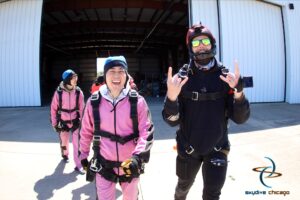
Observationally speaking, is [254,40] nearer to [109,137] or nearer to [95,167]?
[109,137]

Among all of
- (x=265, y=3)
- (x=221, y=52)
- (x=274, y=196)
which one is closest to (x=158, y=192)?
(x=274, y=196)

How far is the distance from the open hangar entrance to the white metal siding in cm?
232

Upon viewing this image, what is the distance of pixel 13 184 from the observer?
16.4 feet

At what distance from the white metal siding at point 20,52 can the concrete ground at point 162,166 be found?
16.7 feet

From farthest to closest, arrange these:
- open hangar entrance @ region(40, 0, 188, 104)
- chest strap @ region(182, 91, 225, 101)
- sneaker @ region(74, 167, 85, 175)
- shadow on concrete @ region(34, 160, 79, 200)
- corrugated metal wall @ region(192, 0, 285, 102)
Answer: open hangar entrance @ region(40, 0, 188, 104), corrugated metal wall @ region(192, 0, 285, 102), sneaker @ region(74, 167, 85, 175), shadow on concrete @ region(34, 160, 79, 200), chest strap @ region(182, 91, 225, 101)

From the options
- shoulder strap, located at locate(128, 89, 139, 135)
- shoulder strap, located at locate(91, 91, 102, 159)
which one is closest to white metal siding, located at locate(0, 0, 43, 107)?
shoulder strap, located at locate(91, 91, 102, 159)

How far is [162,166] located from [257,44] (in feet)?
33.9

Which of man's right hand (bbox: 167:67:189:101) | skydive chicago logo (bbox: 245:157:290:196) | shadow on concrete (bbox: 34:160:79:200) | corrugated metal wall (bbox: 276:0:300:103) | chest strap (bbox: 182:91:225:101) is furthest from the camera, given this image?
corrugated metal wall (bbox: 276:0:300:103)

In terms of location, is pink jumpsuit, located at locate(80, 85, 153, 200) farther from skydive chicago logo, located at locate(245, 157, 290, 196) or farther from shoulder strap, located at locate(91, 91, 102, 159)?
skydive chicago logo, located at locate(245, 157, 290, 196)

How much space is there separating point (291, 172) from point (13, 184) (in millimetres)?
4445

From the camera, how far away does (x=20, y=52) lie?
48.3 ft

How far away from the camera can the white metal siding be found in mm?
14602

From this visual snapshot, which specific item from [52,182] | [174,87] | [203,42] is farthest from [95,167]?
[52,182]

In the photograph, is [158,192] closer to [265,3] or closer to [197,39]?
[197,39]
